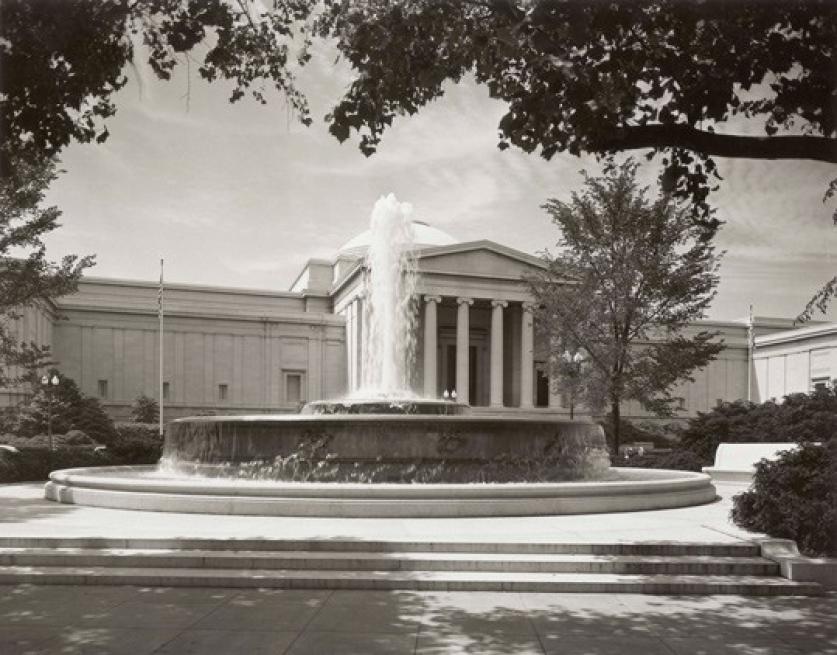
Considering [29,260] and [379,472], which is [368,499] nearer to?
[379,472]

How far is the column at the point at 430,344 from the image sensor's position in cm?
5966

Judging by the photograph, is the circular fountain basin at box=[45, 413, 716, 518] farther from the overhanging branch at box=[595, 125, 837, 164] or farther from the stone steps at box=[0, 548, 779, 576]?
the overhanging branch at box=[595, 125, 837, 164]

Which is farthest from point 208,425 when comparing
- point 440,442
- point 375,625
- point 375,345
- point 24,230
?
point 375,345

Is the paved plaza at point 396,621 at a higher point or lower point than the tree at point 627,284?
lower

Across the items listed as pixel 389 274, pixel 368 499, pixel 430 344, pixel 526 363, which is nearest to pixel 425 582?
pixel 368 499

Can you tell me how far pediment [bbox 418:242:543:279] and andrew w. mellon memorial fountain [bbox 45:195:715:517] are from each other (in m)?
41.7

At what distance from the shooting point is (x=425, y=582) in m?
8.89

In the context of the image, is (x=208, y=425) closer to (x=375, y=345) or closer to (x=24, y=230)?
(x=24, y=230)

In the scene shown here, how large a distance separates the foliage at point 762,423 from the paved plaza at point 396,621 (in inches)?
780

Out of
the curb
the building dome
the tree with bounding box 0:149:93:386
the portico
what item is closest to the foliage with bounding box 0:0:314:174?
the curb

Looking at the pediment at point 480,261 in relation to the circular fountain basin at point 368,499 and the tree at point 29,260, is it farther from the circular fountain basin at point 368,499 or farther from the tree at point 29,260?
the circular fountain basin at point 368,499

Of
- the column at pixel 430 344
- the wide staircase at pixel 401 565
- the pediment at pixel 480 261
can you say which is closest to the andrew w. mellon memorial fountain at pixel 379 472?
the wide staircase at pixel 401 565

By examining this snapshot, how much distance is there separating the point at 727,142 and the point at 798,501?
5738 millimetres

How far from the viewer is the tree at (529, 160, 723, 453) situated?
29359 millimetres
